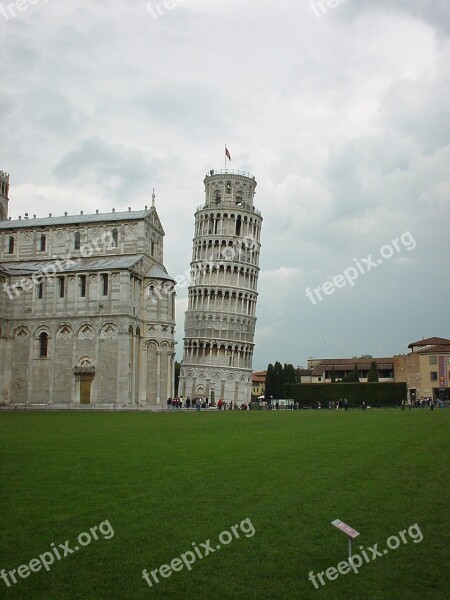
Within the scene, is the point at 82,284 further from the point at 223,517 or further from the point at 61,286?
the point at 223,517

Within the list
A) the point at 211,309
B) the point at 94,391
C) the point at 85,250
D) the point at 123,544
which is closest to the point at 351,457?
the point at 123,544

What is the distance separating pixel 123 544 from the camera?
28.4 ft

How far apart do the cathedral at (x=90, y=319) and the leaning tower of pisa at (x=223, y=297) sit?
30.2 m

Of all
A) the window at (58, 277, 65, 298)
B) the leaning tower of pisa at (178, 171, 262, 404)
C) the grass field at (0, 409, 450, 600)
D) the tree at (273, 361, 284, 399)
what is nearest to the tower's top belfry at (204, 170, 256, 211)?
the leaning tower of pisa at (178, 171, 262, 404)

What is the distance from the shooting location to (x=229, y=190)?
96.4m

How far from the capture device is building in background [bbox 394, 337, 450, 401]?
86312 mm

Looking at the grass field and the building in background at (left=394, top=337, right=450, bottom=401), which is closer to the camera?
the grass field

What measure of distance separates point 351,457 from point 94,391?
40697 millimetres
